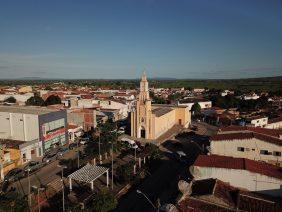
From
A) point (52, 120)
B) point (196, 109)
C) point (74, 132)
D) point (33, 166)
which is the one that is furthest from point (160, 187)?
point (196, 109)

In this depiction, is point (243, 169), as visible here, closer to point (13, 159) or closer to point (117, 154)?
point (117, 154)

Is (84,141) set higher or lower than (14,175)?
higher

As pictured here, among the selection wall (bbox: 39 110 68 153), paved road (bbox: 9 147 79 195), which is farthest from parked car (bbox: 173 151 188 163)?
wall (bbox: 39 110 68 153)

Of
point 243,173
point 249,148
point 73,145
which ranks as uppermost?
point 249,148

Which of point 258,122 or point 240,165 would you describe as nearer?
point 240,165

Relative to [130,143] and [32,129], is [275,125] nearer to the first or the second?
[130,143]

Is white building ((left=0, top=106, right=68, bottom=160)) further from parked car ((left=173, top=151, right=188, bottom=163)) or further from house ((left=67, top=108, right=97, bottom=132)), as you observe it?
parked car ((left=173, top=151, right=188, bottom=163))

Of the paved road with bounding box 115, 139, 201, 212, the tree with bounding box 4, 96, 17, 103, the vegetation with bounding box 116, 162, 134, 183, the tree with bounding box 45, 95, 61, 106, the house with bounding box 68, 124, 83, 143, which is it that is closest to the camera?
the paved road with bounding box 115, 139, 201, 212
